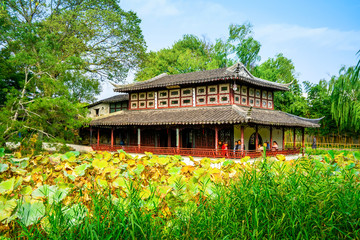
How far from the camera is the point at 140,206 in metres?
2.33

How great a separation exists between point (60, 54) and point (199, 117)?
1220 cm

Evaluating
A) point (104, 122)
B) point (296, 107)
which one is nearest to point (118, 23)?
point (104, 122)

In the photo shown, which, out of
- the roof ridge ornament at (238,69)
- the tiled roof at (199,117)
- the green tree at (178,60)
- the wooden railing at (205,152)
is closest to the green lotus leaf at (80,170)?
the tiled roof at (199,117)

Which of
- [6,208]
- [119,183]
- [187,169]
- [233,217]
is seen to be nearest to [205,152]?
[187,169]

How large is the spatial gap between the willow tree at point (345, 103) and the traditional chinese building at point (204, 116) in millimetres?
8110

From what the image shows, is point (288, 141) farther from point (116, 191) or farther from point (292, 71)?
point (116, 191)

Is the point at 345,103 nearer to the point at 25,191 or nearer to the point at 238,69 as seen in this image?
the point at 238,69

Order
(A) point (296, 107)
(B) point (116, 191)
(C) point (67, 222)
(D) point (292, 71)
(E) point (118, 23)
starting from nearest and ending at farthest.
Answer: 1. (C) point (67, 222)
2. (B) point (116, 191)
3. (E) point (118, 23)
4. (A) point (296, 107)
5. (D) point (292, 71)

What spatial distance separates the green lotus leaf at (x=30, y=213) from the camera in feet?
6.33

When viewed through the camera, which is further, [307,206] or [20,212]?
[307,206]

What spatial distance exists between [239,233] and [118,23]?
2205 cm

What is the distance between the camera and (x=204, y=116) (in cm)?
1474

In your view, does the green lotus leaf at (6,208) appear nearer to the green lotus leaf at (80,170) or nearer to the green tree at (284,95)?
the green lotus leaf at (80,170)

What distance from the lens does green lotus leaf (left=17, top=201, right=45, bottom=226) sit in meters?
1.93
